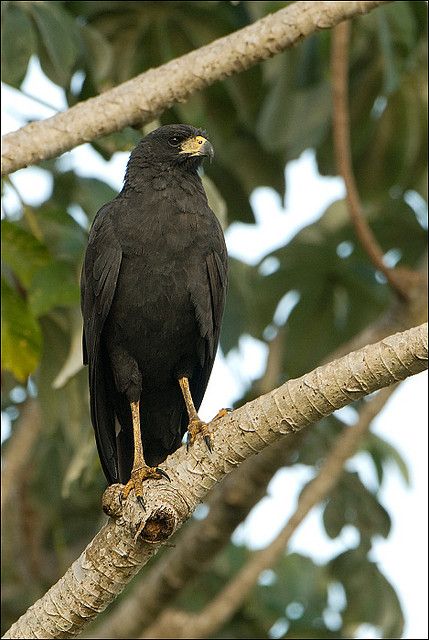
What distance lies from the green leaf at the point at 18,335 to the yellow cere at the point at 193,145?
1.01 metres

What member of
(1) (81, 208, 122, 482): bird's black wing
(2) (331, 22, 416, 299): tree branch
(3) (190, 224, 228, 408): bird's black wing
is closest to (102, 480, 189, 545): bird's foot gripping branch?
(1) (81, 208, 122, 482): bird's black wing

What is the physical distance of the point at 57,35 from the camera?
5309mm

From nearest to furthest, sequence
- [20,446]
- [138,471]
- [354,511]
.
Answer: [138,471]
[20,446]
[354,511]

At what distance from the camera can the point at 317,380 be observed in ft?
11.7

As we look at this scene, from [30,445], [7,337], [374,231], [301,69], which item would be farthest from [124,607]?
[301,69]

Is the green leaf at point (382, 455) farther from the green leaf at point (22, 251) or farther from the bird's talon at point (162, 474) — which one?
the bird's talon at point (162, 474)

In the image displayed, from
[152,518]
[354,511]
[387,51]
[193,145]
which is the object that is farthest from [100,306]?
[354,511]

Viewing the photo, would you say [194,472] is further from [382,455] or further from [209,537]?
[382,455]

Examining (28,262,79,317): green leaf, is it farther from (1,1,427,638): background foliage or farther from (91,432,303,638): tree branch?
(91,432,303,638): tree branch

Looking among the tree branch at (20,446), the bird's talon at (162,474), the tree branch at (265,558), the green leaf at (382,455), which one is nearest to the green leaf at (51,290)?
the bird's talon at (162,474)

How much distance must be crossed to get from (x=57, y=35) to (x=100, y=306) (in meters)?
1.27

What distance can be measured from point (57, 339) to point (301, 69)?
2100 millimetres

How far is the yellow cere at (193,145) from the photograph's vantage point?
541cm

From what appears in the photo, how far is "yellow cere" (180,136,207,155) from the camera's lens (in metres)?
5.41
